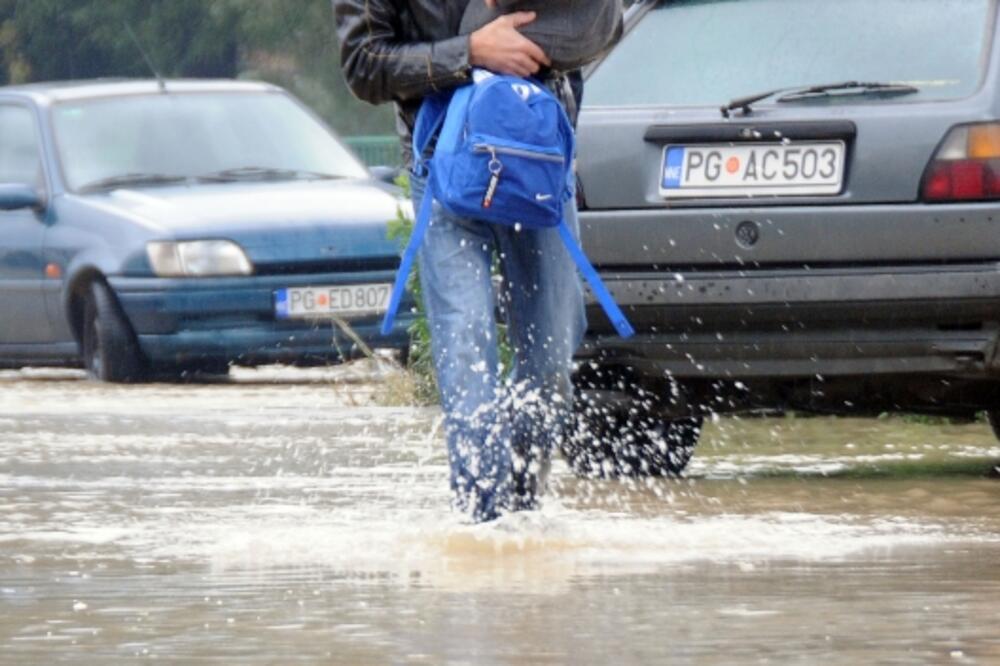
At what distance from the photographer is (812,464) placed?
8703 millimetres

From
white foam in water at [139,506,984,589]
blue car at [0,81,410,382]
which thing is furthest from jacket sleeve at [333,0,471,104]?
blue car at [0,81,410,382]

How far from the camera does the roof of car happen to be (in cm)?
1421

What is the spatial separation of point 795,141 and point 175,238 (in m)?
5.60

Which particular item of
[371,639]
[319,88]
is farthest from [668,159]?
[319,88]

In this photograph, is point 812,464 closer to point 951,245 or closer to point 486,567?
point 951,245

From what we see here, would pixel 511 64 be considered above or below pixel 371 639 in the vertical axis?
above

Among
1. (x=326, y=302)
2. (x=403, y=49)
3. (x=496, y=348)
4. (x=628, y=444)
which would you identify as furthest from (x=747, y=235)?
(x=326, y=302)

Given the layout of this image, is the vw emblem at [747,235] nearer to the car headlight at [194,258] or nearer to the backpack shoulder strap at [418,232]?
the backpack shoulder strap at [418,232]

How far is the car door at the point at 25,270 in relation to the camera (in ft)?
44.2

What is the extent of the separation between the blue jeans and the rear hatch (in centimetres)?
98

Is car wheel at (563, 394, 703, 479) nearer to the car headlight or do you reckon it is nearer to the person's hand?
the person's hand

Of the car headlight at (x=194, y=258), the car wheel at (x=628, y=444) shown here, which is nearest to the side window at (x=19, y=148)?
the car headlight at (x=194, y=258)

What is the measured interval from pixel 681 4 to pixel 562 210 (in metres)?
1.94

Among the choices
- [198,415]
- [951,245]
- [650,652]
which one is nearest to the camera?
[650,652]
